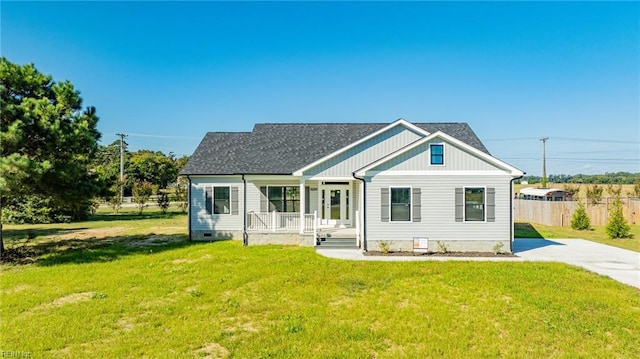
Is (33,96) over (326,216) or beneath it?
over

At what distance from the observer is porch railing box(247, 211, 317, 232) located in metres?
15.8

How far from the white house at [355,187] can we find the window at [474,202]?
38 mm

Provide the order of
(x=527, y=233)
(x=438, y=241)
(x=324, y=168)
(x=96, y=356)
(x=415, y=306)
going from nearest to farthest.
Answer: (x=96, y=356) → (x=415, y=306) → (x=438, y=241) → (x=324, y=168) → (x=527, y=233)

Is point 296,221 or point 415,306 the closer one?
point 415,306

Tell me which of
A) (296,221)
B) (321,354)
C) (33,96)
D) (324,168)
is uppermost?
(33,96)

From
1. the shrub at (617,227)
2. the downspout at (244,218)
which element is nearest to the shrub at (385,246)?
the downspout at (244,218)

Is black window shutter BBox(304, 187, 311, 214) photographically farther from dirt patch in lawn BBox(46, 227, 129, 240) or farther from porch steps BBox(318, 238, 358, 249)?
dirt patch in lawn BBox(46, 227, 129, 240)

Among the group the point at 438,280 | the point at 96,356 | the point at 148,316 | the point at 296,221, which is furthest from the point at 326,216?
the point at 96,356

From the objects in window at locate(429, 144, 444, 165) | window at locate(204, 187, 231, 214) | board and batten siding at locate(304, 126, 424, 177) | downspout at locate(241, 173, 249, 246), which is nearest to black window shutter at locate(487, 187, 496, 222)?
window at locate(429, 144, 444, 165)

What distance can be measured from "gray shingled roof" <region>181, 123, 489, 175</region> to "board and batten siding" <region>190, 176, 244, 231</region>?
421 mm

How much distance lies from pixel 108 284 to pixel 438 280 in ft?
29.2

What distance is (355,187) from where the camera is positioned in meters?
16.6

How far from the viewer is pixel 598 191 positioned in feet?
102

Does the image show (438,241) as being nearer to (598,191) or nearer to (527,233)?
(527,233)
